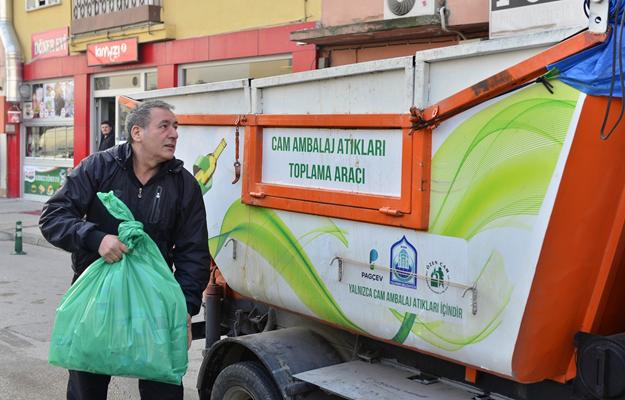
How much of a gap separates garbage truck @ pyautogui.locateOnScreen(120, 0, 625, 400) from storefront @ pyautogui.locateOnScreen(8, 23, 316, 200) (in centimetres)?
814

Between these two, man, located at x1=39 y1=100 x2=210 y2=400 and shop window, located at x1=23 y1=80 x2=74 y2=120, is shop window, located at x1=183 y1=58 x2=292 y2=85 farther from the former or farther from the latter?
man, located at x1=39 y1=100 x2=210 y2=400

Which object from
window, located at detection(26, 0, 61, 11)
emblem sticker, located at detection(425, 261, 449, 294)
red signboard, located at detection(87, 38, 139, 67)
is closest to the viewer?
emblem sticker, located at detection(425, 261, 449, 294)

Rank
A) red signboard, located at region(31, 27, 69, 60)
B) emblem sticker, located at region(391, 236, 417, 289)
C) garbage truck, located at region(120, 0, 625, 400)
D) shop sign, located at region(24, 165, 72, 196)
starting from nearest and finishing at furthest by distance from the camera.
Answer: garbage truck, located at region(120, 0, 625, 400)
emblem sticker, located at region(391, 236, 417, 289)
red signboard, located at region(31, 27, 69, 60)
shop sign, located at region(24, 165, 72, 196)

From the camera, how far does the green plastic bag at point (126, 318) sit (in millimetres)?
3311

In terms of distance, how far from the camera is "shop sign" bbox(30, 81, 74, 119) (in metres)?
19.6

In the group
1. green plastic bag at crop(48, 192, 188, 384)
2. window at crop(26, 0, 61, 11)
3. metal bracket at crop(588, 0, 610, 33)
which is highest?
window at crop(26, 0, 61, 11)

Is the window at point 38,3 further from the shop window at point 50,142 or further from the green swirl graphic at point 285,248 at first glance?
the green swirl graphic at point 285,248

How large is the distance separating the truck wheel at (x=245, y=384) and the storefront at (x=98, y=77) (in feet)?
27.4

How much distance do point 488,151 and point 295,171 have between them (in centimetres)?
125

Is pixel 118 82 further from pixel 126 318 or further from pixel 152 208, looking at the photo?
pixel 126 318

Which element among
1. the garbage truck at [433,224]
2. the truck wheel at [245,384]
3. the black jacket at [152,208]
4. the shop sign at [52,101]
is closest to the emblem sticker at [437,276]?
the garbage truck at [433,224]

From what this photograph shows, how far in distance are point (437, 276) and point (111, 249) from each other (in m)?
1.38

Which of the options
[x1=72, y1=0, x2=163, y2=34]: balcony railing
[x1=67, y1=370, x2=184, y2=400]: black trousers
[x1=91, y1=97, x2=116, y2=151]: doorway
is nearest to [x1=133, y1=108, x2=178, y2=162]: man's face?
[x1=67, y1=370, x2=184, y2=400]: black trousers

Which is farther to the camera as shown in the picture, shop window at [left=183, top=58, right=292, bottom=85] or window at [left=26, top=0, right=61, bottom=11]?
window at [left=26, top=0, right=61, bottom=11]
